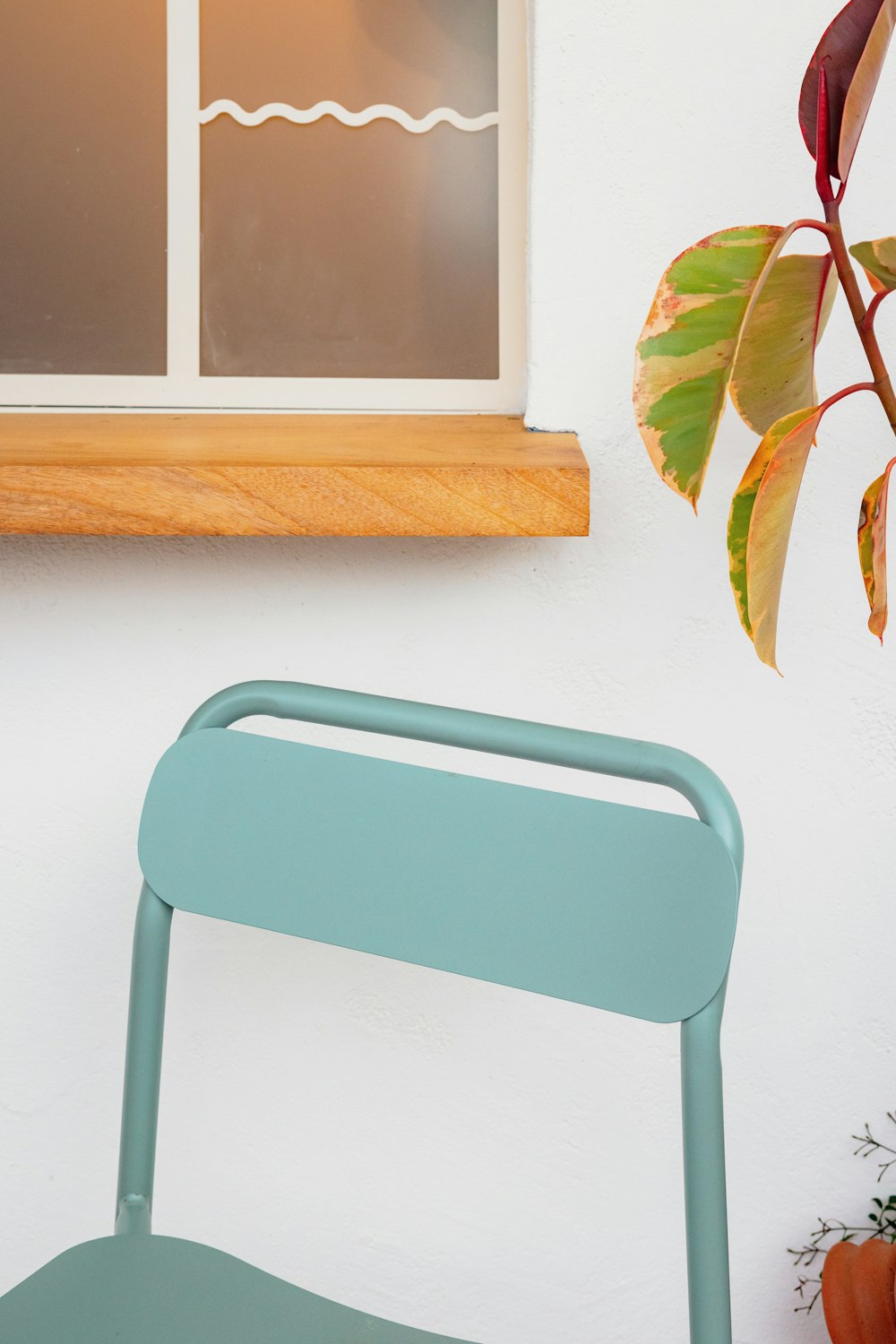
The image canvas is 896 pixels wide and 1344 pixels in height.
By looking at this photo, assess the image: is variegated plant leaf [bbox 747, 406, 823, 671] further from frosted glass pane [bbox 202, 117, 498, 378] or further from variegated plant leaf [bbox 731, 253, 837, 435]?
frosted glass pane [bbox 202, 117, 498, 378]

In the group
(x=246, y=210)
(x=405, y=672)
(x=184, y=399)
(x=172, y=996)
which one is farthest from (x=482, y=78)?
(x=172, y=996)

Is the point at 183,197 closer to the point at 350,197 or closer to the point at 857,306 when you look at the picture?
the point at 350,197

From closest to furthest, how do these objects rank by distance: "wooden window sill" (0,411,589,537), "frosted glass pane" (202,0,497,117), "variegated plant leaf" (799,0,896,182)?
1. "variegated plant leaf" (799,0,896,182)
2. "wooden window sill" (0,411,589,537)
3. "frosted glass pane" (202,0,497,117)

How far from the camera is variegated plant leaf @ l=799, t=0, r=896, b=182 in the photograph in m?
0.48

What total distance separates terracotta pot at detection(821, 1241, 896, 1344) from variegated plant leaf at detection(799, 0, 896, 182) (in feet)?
2.34

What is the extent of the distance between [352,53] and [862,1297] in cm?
106

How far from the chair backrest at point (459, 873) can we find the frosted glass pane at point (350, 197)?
40 cm

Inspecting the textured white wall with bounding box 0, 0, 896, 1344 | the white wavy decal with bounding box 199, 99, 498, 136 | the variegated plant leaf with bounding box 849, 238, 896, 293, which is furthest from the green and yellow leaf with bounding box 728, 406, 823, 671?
the white wavy decal with bounding box 199, 99, 498, 136

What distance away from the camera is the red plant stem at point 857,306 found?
1.68ft

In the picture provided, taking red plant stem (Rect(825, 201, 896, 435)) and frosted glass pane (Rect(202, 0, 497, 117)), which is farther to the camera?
frosted glass pane (Rect(202, 0, 497, 117))

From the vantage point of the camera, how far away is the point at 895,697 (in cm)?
80

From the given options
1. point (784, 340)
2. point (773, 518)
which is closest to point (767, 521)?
point (773, 518)

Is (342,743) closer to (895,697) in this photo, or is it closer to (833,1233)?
(895,697)

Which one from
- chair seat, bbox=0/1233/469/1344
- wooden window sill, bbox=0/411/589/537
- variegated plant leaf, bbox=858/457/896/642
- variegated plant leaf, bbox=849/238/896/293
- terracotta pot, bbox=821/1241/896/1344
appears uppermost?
variegated plant leaf, bbox=849/238/896/293
